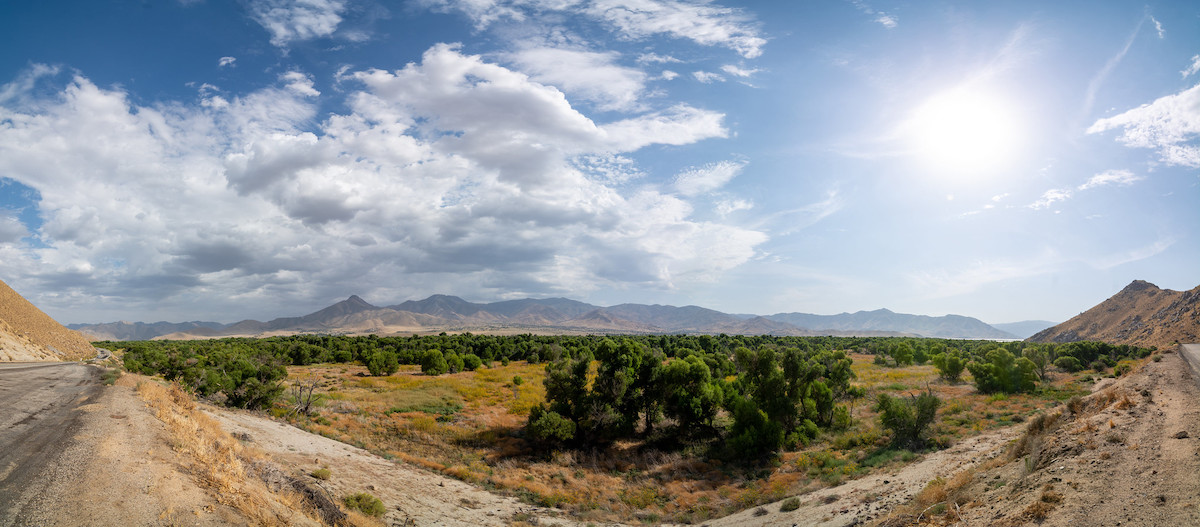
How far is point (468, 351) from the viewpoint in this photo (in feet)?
292

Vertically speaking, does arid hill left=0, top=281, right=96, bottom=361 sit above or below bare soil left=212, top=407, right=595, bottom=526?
above

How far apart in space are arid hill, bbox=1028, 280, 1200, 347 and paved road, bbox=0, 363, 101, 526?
105m

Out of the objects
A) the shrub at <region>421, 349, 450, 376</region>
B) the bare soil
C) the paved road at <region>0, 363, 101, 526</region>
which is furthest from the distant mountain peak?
the paved road at <region>0, 363, 101, 526</region>

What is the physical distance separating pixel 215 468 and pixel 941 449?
31961 millimetres

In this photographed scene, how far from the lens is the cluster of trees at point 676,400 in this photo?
32312mm

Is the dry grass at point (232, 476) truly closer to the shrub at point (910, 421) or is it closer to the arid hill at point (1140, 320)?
the shrub at point (910, 421)

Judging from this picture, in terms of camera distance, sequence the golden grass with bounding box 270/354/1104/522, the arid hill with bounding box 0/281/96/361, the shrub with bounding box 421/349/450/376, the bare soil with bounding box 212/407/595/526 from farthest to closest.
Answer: the shrub with bounding box 421/349/450/376
the arid hill with bounding box 0/281/96/361
the golden grass with bounding box 270/354/1104/522
the bare soil with bounding box 212/407/595/526

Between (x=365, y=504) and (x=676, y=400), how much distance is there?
73.3 ft

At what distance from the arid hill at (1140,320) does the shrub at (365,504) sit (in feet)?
321

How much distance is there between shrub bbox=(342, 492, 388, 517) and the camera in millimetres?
17453

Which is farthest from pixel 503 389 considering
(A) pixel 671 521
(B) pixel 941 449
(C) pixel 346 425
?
(B) pixel 941 449

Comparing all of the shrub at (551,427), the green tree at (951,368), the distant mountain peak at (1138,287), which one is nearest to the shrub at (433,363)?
the shrub at (551,427)

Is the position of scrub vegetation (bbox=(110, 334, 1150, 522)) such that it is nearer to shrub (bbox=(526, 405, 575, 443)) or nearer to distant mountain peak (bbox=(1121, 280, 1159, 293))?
shrub (bbox=(526, 405, 575, 443))

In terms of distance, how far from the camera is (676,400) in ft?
114
